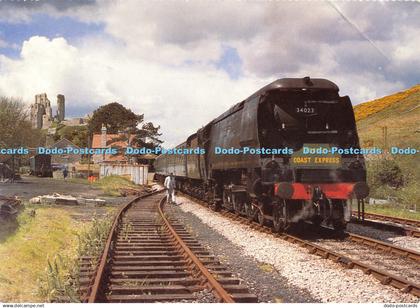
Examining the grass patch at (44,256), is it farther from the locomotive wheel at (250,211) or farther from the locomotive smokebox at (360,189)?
the locomotive smokebox at (360,189)

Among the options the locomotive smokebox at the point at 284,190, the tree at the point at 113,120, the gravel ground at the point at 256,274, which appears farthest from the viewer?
the tree at the point at 113,120

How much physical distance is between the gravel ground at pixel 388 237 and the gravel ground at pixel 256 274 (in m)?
3.97

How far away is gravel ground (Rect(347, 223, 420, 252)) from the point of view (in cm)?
1162

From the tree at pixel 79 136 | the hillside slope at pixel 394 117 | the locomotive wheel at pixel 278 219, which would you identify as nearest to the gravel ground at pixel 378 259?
the locomotive wheel at pixel 278 219

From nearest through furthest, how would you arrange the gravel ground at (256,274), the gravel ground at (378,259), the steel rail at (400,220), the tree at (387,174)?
the gravel ground at (256,274) → the gravel ground at (378,259) → the steel rail at (400,220) → the tree at (387,174)

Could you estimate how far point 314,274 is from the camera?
8016 mm

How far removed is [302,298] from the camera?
6.68 m

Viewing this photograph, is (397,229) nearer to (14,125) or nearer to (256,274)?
(256,274)

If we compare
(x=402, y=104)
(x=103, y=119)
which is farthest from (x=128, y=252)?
(x=103, y=119)

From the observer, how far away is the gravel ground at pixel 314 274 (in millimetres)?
6707

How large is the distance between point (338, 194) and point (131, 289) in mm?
6535

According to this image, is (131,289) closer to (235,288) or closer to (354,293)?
(235,288)

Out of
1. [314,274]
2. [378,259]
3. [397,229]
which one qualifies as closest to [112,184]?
[397,229]

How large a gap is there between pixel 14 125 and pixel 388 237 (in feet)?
36.5
